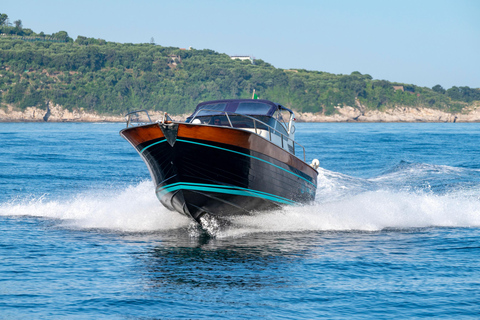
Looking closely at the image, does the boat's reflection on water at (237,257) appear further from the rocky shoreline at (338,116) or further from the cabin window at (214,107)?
the rocky shoreline at (338,116)

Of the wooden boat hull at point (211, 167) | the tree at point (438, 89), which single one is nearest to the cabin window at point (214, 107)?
the wooden boat hull at point (211, 167)

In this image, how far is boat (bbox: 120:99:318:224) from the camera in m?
10.9

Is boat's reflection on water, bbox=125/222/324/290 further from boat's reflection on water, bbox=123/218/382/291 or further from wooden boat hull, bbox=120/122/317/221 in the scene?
wooden boat hull, bbox=120/122/317/221

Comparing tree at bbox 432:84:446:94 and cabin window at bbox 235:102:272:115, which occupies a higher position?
tree at bbox 432:84:446:94

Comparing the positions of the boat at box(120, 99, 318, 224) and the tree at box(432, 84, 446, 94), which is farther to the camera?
the tree at box(432, 84, 446, 94)

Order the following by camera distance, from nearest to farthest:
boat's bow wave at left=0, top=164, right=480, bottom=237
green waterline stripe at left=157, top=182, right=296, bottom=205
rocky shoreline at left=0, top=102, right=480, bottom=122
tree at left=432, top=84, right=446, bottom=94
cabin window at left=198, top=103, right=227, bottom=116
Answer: green waterline stripe at left=157, top=182, right=296, bottom=205 → boat's bow wave at left=0, top=164, right=480, bottom=237 → cabin window at left=198, top=103, right=227, bottom=116 → rocky shoreline at left=0, top=102, right=480, bottom=122 → tree at left=432, top=84, right=446, bottom=94

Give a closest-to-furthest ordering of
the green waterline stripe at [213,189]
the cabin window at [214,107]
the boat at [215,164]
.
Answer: the boat at [215,164], the green waterline stripe at [213,189], the cabin window at [214,107]

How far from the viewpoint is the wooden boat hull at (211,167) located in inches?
430

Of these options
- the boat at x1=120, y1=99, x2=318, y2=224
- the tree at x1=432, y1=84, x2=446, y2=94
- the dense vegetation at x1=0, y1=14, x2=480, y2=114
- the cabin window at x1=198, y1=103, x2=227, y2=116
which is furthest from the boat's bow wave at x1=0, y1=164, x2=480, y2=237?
the tree at x1=432, y1=84, x2=446, y2=94

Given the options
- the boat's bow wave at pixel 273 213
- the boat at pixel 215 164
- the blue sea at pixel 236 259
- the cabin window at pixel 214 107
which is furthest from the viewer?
the cabin window at pixel 214 107

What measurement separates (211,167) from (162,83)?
433 feet

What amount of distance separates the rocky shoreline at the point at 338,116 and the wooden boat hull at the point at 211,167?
10004 centimetres

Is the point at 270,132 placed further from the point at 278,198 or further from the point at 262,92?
the point at 262,92

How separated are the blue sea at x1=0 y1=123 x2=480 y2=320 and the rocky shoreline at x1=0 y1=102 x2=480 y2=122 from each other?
97.6 meters
